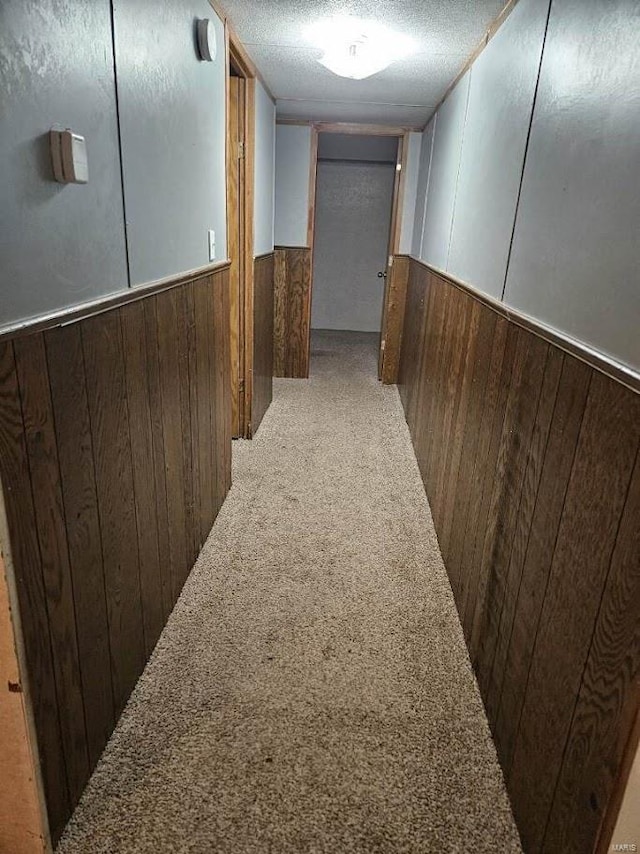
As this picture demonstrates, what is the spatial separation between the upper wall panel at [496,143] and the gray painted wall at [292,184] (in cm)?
212

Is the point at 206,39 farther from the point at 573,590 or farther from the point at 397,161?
the point at 397,161

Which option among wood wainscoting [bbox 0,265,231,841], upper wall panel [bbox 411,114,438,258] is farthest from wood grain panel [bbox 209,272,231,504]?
upper wall panel [bbox 411,114,438,258]

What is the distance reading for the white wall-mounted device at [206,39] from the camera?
1.95 metres

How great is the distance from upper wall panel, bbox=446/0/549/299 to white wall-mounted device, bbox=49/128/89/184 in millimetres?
1235

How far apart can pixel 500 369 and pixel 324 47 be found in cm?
186

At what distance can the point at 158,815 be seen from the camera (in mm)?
1316

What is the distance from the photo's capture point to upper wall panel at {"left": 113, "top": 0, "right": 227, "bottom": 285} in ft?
4.74

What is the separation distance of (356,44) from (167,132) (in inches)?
46.7

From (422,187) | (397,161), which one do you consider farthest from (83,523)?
(397,161)

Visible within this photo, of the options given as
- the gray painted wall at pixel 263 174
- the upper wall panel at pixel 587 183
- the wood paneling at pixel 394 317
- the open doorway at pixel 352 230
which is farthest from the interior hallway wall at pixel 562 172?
the open doorway at pixel 352 230

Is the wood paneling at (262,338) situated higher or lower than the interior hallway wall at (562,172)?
lower

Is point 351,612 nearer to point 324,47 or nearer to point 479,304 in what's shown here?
point 479,304

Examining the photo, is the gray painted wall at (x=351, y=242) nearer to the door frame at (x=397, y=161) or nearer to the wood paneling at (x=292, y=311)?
the door frame at (x=397, y=161)

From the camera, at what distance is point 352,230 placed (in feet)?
22.2
